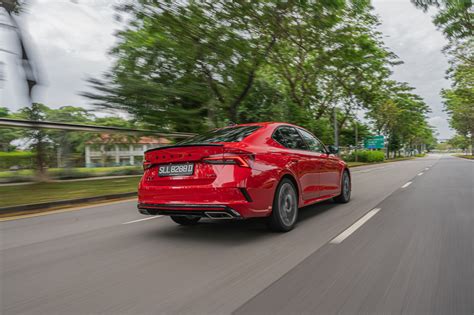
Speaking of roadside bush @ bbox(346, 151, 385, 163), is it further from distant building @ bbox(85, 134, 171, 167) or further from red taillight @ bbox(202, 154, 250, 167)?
red taillight @ bbox(202, 154, 250, 167)

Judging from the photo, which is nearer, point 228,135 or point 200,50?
point 228,135

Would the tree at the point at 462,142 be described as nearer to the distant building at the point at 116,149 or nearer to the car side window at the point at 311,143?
the distant building at the point at 116,149

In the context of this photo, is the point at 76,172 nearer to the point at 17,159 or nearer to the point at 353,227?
the point at 17,159

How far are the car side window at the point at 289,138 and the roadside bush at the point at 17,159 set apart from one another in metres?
9.46

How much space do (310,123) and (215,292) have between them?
2426 cm

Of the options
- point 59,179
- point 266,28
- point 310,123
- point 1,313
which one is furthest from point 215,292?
point 310,123

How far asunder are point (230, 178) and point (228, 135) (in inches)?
39.1

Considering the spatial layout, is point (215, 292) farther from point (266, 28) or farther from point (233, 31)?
point (266, 28)

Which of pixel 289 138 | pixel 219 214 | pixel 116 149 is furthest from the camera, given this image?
pixel 116 149

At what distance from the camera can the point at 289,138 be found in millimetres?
5574

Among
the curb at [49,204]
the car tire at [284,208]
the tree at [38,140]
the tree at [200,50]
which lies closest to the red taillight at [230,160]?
the car tire at [284,208]

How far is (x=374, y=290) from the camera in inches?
111

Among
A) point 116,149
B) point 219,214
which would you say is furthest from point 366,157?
point 219,214

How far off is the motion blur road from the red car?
373 mm
